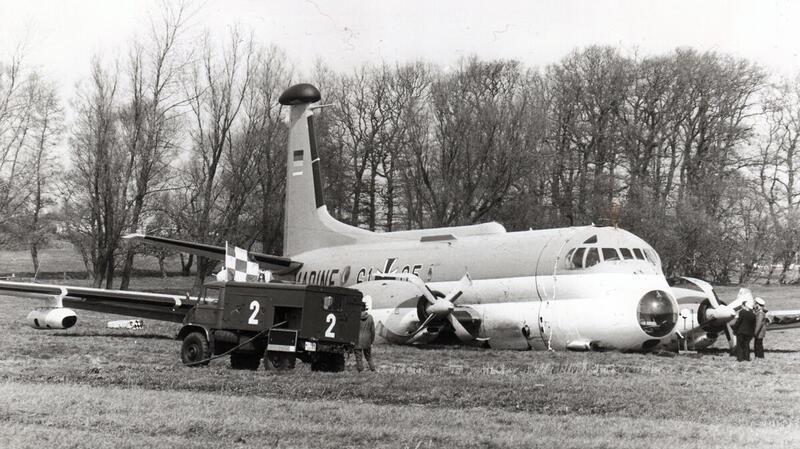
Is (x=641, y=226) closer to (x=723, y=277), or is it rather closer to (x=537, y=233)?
(x=723, y=277)

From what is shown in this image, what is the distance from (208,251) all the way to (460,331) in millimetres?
7641

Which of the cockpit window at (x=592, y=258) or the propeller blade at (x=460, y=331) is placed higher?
the cockpit window at (x=592, y=258)

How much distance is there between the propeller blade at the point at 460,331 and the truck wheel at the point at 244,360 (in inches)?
248

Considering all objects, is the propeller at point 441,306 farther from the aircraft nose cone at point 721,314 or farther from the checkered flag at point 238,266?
the aircraft nose cone at point 721,314

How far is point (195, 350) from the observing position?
1552cm

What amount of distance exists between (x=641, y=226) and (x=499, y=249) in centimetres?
2249

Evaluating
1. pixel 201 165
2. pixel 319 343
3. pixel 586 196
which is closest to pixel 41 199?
pixel 201 165

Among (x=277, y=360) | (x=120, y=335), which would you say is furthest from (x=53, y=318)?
(x=277, y=360)

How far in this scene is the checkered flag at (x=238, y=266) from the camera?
1966cm

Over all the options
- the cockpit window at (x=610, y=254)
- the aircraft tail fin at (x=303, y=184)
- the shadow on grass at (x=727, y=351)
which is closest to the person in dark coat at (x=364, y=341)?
the cockpit window at (x=610, y=254)

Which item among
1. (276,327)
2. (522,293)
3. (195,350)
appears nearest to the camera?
(276,327)

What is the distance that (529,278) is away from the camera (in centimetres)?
1994

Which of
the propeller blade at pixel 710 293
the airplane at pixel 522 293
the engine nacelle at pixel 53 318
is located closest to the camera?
the airplane at pixel 522 293

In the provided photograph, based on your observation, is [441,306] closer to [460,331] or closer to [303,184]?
[460,331]
